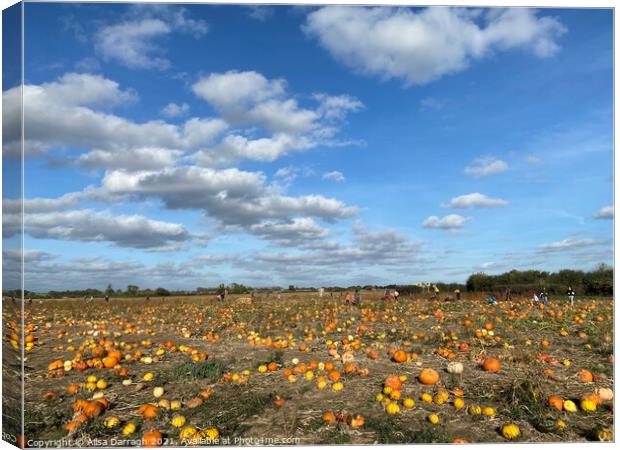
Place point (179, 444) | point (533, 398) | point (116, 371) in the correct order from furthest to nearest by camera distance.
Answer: point (116, 371) → point (533, 398) → point (179, 444)

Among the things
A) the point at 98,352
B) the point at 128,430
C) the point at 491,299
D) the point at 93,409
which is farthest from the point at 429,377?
the point at 491,299

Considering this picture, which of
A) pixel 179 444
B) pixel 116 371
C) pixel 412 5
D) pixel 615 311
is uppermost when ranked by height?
pixel 412 5

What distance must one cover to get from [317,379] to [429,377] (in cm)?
178

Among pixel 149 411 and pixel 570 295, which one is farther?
pixel 570 295

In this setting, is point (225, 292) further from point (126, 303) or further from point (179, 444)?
point (179, 444)

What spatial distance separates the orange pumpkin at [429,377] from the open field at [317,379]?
8 centimetres

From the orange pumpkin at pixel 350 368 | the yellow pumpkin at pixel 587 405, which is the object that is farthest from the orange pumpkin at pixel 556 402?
the orange pumpkin at pixel 350 368

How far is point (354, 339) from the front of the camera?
10.6 metres

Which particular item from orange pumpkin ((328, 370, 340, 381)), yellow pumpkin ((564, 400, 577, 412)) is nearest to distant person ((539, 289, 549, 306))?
yellow pumpkin ((564, 400, 577, 412))

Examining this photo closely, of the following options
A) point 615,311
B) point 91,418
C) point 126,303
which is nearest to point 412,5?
point 615,311

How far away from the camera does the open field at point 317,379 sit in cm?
625

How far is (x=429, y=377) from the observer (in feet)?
24.2

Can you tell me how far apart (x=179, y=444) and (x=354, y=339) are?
17.3 ft

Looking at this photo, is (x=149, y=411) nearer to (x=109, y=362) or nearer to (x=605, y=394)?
(x=109, y=362)
